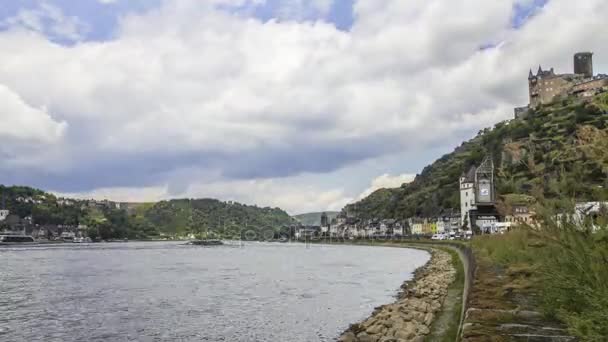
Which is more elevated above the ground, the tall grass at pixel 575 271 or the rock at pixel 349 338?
the tall grass at pixel 575 271

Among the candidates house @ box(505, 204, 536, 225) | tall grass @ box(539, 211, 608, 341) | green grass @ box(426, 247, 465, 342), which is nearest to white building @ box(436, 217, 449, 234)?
green grass @ box(426, 247, 465, 342)

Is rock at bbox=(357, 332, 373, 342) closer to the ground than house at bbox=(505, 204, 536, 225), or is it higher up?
closer to the ground

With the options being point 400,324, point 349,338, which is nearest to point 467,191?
point 400,324

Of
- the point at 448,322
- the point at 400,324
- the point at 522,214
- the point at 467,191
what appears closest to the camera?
the point at 522,214

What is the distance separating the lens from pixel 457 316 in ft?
71.8

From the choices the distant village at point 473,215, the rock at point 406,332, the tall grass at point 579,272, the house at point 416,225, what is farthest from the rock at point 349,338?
the house at point 416,225

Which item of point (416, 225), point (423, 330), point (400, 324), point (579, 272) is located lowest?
point (400, 324)

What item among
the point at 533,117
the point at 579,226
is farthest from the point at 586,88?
the point at 579,226

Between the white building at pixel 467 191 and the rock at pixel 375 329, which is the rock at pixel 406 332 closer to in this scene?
the rock at pixel 375 329

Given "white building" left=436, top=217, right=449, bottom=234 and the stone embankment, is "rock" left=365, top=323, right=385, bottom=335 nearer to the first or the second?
the stone embankment

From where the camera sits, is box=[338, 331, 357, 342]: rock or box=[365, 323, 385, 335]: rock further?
box=[365, 323, 385, 335]: rock

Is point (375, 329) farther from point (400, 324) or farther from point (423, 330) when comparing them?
point (423, 330)

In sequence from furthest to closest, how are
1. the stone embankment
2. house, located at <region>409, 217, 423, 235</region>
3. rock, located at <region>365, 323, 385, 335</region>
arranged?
house, located at <region>409, 217, 423, 235</region>, rock, located at <region>365, 323, 385, 335</region>, the stone embankment

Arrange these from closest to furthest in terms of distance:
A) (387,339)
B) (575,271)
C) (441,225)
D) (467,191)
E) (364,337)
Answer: (575,271) < (387,339) < (364,337) < (467,191) < (441,225)
